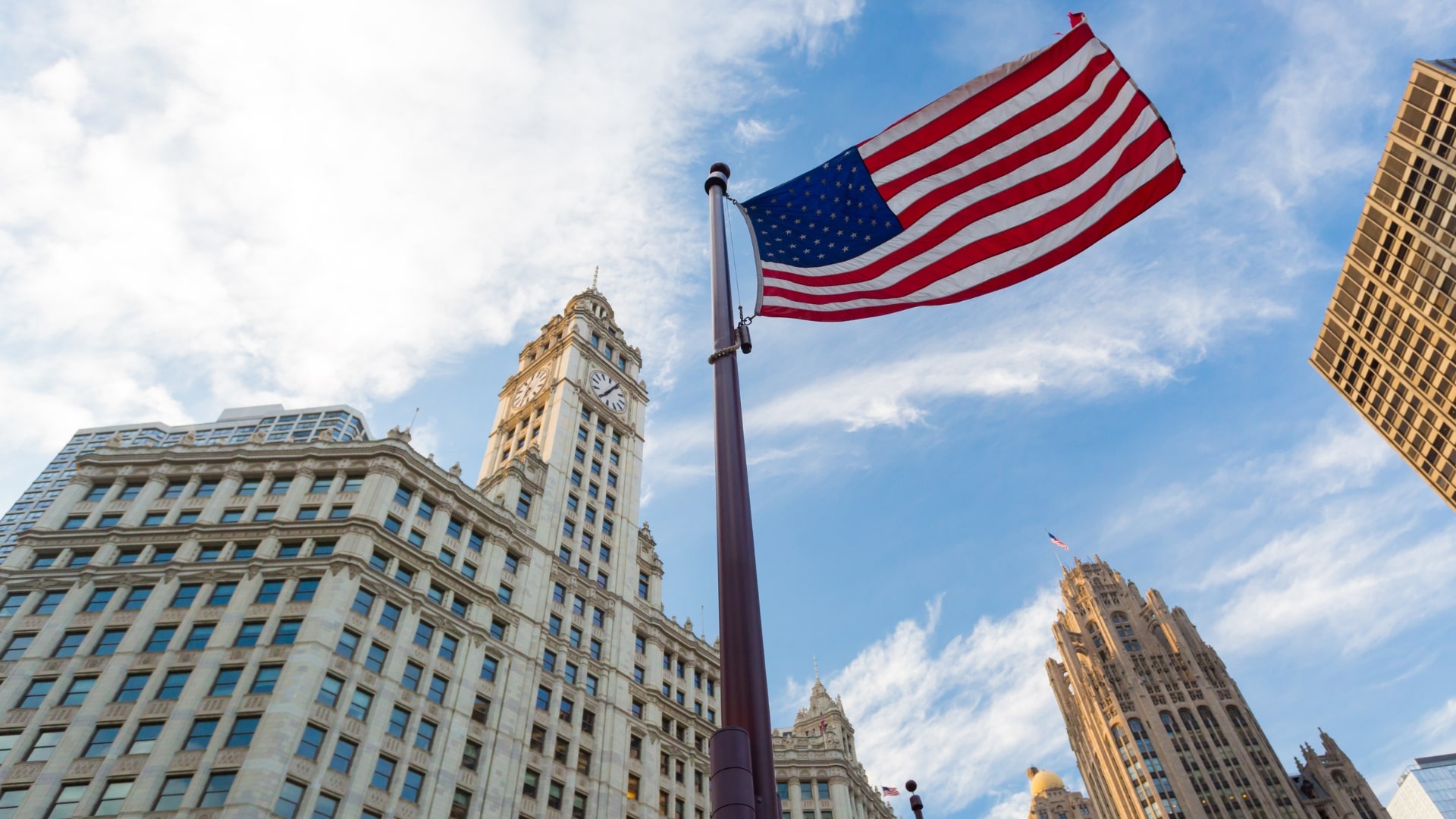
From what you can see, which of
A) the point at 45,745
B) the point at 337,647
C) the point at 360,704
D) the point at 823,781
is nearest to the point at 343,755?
the point at 360,704

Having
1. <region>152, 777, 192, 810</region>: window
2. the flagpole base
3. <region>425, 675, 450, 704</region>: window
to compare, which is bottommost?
the flagpole base

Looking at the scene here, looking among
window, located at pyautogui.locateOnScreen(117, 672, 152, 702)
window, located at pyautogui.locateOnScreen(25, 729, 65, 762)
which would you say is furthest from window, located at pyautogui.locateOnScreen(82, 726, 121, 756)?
window, located at pyautogui.locateOnScreen(117, 672, 152, 702)

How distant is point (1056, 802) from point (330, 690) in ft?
582

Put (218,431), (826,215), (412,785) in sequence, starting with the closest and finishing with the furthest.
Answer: (826,215) < (412,785) < (218,431)

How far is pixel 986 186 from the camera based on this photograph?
20.7 metres

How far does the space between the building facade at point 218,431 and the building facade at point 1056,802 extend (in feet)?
523

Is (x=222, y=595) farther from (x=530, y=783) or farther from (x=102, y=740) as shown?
(x=530, y=783)

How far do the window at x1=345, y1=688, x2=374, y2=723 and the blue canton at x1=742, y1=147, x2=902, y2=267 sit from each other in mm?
46175

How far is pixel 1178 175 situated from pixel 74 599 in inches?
2563

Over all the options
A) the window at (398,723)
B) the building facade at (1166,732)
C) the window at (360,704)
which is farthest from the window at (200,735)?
the building facade at (1166,732)

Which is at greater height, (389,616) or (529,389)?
(529,389)

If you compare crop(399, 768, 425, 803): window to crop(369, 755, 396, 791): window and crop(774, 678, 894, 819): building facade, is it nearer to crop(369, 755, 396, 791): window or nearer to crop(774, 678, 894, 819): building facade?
crop(369, 755, 396, 791): window

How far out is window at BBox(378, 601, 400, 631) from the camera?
5906cm

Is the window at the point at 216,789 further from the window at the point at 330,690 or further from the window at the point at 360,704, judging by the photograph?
the window at the point at 360,704
